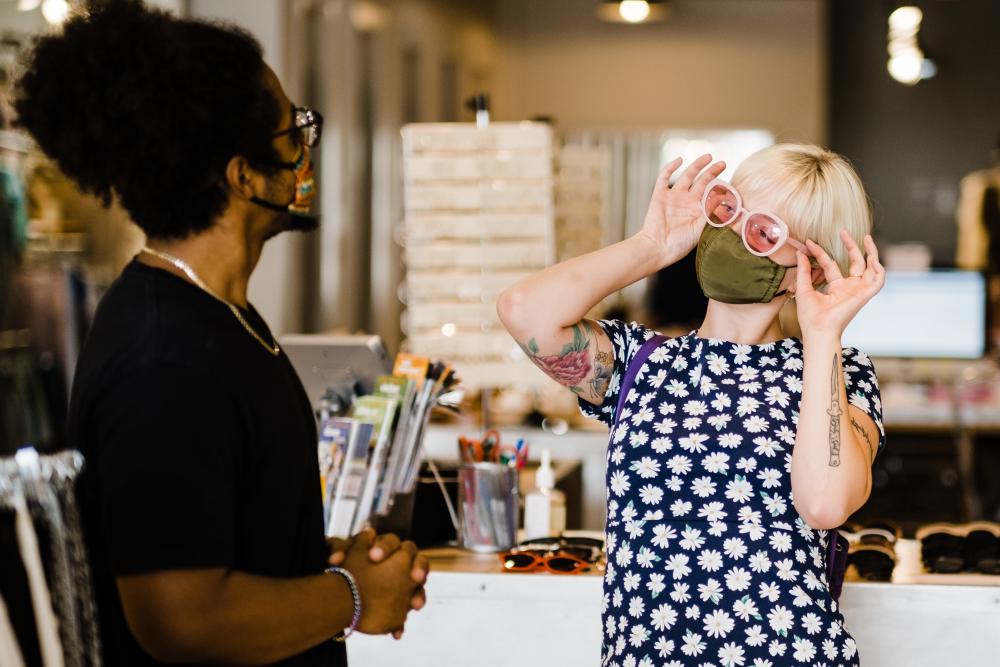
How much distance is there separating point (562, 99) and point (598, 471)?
4.99 meters

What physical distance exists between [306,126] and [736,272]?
688mm

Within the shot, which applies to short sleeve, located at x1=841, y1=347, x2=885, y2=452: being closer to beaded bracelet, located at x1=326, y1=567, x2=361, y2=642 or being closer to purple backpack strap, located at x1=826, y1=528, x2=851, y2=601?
purple backpack strap, located at x1=826, y1=528, x2=851, y2=601

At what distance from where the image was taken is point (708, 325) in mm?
1809

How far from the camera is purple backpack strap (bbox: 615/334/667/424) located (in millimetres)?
1744

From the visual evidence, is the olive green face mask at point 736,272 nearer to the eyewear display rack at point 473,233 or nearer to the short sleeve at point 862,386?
the short sleeve at point 862,386

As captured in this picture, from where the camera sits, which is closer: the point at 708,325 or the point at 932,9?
the point at 708,325

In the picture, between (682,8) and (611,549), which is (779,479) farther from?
(682,8)

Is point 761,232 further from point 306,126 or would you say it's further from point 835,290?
point 306,126

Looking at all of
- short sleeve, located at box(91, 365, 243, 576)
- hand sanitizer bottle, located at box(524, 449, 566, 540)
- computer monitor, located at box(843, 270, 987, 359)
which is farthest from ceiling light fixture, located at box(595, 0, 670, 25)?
short sleeve, located at box(91, 365, 243, 576)

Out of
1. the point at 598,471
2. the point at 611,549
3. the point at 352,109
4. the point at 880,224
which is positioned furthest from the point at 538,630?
the point at 880,224

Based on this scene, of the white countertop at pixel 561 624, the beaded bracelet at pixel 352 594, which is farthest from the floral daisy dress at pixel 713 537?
the white countertop at pixel 561 624

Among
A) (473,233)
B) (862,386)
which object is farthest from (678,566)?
(473,233)

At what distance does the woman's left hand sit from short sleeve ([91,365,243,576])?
2.87 ft

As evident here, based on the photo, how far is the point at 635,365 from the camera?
1.76 meters
